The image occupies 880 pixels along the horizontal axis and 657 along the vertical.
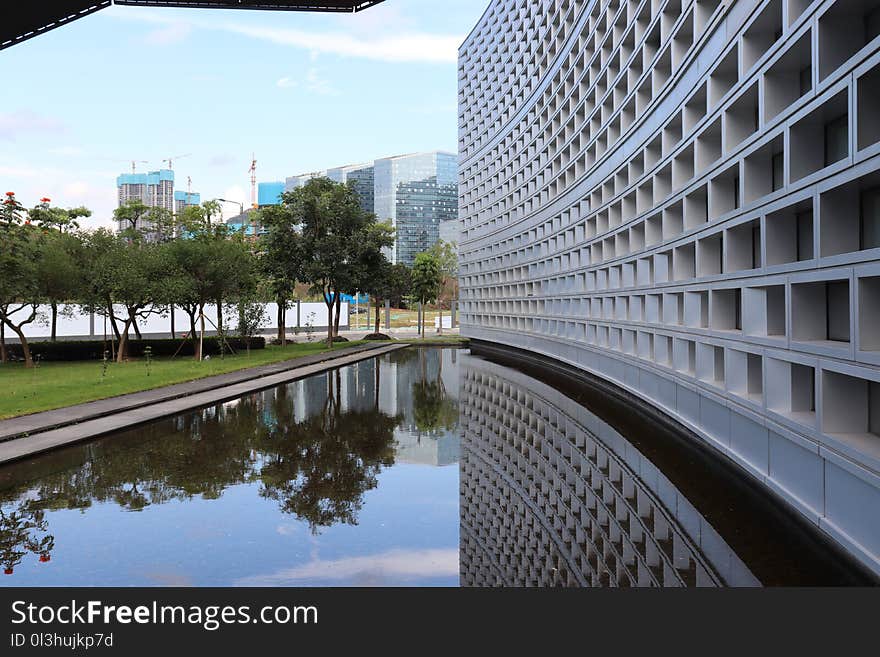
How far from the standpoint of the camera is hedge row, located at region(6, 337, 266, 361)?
125 feet

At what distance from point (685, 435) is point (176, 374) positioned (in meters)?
19.9

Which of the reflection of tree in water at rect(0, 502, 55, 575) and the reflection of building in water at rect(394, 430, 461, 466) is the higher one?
the reflection of tree in water at rect(0, 502, 55, 575)

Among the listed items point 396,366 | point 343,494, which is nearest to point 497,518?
point 343,494

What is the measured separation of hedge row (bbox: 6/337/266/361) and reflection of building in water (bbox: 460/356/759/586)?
2790cm

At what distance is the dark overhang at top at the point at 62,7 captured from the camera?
1988cm

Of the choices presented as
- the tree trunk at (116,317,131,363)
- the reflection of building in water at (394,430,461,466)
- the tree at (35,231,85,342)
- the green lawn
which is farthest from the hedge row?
the reflection of building in water at (394,430,461,466)

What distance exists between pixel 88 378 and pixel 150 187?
445 feet

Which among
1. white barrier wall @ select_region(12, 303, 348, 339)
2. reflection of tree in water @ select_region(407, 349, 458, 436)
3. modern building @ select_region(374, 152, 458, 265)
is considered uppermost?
modern building @ select_region(374, 152, 458, 265)

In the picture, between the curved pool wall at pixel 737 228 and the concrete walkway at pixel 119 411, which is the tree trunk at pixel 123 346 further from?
the curved pool wall at pixel 737 228

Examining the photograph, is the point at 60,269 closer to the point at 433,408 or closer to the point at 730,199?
the point at 433,408

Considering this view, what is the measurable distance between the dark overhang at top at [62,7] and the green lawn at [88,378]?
1034 cm

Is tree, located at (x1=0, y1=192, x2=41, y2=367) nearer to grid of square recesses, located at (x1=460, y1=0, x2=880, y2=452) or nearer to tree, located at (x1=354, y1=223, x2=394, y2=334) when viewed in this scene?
tree, located at (x1=354, y1=223, x2=394, y2=334)

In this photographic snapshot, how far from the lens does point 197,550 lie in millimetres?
8523

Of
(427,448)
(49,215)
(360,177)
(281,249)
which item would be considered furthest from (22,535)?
(360,177)
